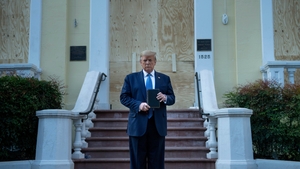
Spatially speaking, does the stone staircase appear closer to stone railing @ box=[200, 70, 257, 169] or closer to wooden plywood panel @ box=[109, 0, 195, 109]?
stone railing @ box=[200, 70, 257, 169]

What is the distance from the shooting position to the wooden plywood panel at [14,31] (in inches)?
391

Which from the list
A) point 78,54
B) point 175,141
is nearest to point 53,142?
point 175,141

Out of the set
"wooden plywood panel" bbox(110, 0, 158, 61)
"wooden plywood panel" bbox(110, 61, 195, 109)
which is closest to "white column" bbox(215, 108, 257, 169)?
"wooden plywood panel" bbox(110, 61, 195, 109)

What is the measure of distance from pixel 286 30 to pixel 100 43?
4.33 metres

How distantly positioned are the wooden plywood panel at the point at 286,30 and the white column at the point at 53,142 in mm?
5380

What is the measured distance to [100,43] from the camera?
962 centimetres

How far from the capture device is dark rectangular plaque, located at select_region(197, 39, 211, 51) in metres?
9.51

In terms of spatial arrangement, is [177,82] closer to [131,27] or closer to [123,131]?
[131,27]

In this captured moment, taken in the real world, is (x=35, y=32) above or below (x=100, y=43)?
above

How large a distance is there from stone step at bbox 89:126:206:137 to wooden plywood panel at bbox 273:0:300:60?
2938 millimetres

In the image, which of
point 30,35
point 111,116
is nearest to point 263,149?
point 111,116

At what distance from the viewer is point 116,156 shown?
25.1 feet

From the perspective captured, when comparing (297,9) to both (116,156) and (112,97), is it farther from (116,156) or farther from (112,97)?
(116,156)

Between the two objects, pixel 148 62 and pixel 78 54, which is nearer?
pixel 148 62
